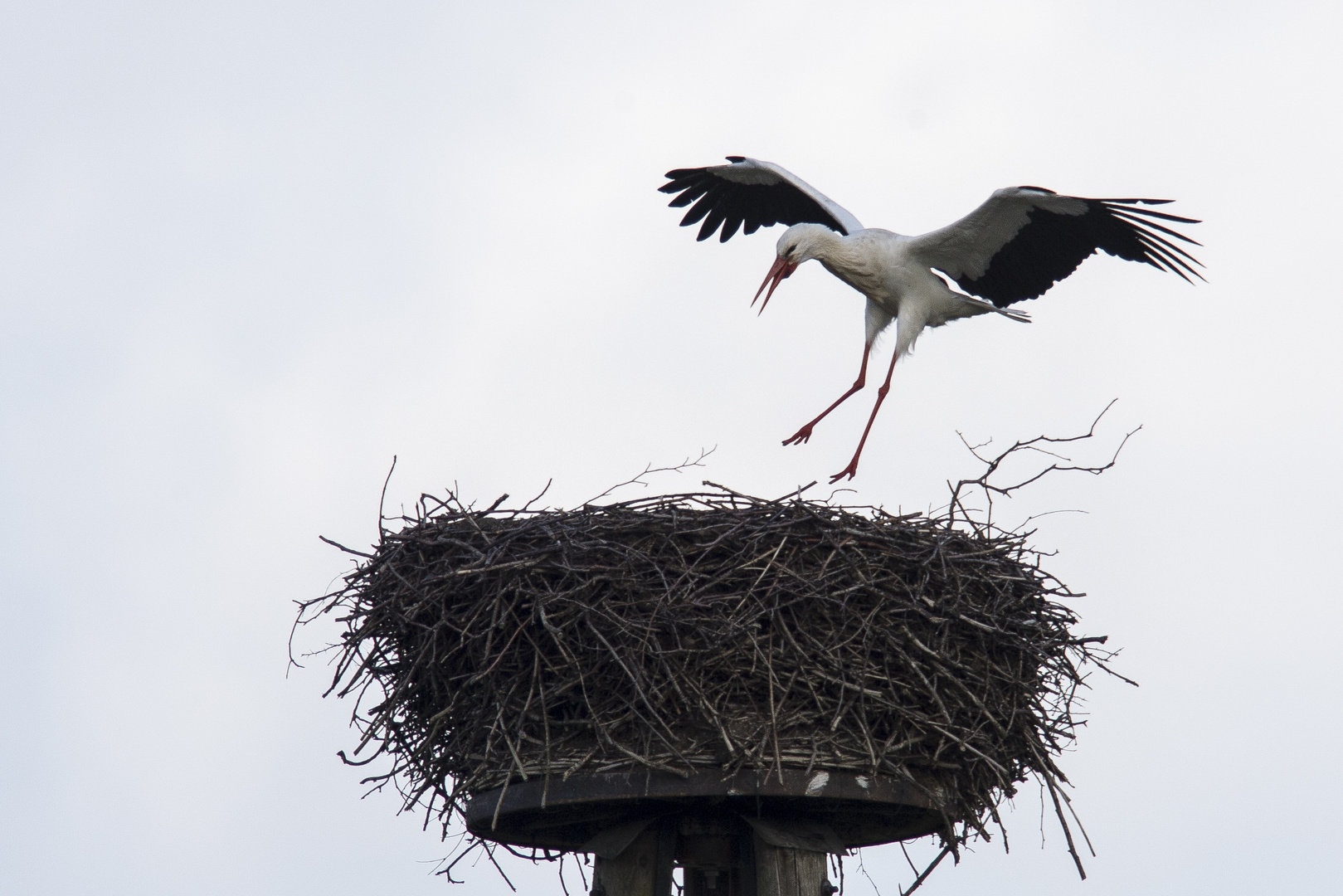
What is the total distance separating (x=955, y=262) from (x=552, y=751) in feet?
12.6

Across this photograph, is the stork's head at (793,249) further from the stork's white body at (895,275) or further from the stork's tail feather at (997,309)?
the stork's tail feather at (997,309)

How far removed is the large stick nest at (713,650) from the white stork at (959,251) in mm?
2116

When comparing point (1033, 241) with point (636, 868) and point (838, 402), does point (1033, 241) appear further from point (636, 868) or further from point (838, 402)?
point (636, 868)

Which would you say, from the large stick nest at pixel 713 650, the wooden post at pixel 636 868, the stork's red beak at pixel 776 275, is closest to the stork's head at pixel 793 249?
the stork's red beak at pixel 776 275

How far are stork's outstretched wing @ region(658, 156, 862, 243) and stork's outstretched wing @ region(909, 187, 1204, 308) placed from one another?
760mm

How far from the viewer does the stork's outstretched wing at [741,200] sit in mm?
7656

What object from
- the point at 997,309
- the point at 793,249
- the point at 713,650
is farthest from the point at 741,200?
the point at 713,650

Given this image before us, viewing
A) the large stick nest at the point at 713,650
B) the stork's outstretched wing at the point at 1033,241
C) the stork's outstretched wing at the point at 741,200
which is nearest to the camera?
the large stick nest at the point at 713,650

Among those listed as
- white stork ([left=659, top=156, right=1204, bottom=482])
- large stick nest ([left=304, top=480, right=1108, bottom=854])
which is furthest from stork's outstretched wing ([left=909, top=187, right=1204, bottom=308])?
large stick nest ([left=304, top=480, right=1108, bottom=854])

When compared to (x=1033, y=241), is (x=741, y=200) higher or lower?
higher

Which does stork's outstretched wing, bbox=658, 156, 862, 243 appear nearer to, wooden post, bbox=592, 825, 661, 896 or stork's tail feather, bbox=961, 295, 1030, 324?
stork's tail feather, bbox=961, 295, 1030, 324

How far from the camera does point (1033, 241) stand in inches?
274

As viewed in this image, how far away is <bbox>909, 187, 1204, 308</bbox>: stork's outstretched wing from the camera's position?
6465mm

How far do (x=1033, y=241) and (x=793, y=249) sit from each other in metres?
1.16
